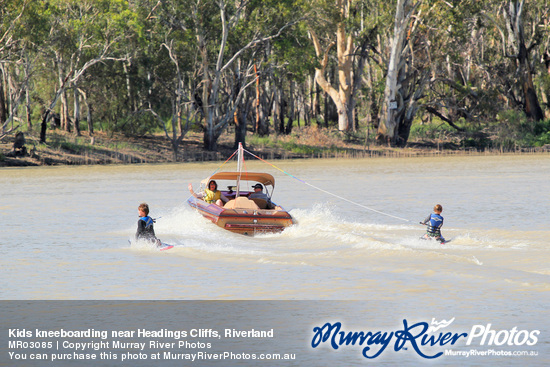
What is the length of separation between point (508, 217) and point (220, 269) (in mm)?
10516

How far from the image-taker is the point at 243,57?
6141cm

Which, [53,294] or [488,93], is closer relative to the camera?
[53,294]

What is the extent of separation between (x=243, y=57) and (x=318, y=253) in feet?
151

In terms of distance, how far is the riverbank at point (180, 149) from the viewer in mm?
53219

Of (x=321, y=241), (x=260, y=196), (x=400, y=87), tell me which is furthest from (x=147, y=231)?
(x=400, y=87)

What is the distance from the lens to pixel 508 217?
2278 centimetres

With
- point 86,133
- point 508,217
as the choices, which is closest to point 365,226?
point 508,217

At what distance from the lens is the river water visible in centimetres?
1241

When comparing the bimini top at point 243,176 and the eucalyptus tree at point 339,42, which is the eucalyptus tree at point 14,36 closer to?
the eucalyptus tree at point 339,42

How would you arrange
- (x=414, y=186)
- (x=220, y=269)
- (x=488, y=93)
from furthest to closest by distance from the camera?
(x=488, y=93) < (x=414, y=186) < (x=220, y=269)

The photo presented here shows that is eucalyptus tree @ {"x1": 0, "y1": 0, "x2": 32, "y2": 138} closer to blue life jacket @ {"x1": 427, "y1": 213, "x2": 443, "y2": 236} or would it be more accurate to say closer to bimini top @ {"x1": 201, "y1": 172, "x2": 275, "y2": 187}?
bimini top @ {"x1": 201, "y1": 172, "x2": 275, "y2": 187}

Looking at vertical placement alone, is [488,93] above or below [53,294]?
above

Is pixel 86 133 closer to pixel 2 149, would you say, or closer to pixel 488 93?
pixel 2 149

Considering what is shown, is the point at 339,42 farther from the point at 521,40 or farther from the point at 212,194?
the point at 212,194
